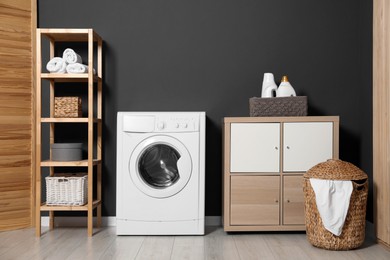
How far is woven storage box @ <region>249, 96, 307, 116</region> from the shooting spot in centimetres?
327

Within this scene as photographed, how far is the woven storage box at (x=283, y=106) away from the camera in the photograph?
3.27 metres

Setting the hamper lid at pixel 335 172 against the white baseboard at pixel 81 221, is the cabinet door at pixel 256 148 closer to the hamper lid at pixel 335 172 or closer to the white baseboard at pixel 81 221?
the hamper lid at pixel 335 172

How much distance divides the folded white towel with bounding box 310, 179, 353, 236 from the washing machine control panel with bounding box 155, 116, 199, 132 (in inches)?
36.5

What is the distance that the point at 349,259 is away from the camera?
265 cm

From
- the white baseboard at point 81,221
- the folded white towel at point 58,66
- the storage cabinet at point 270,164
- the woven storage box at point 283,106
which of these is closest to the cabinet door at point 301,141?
the storage cabinet at point 270,164

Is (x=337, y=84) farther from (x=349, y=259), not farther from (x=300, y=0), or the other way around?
(x=349, y=259)

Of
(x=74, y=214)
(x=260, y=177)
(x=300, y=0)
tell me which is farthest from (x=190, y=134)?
(x=300, y=0)

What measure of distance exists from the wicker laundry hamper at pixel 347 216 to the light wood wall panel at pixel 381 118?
0.59 feet

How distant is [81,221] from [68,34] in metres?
1.39

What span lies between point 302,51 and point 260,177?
1101 millimetres

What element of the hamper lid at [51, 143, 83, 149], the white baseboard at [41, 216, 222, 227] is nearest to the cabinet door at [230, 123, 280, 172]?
the white baseboard at [41, 216, 222, 227]

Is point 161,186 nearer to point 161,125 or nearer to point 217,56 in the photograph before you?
point 161,125

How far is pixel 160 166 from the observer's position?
3.25m

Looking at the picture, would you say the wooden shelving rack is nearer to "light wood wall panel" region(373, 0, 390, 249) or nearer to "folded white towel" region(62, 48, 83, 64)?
"folded white towel" region(62, 48, 83, 64)
